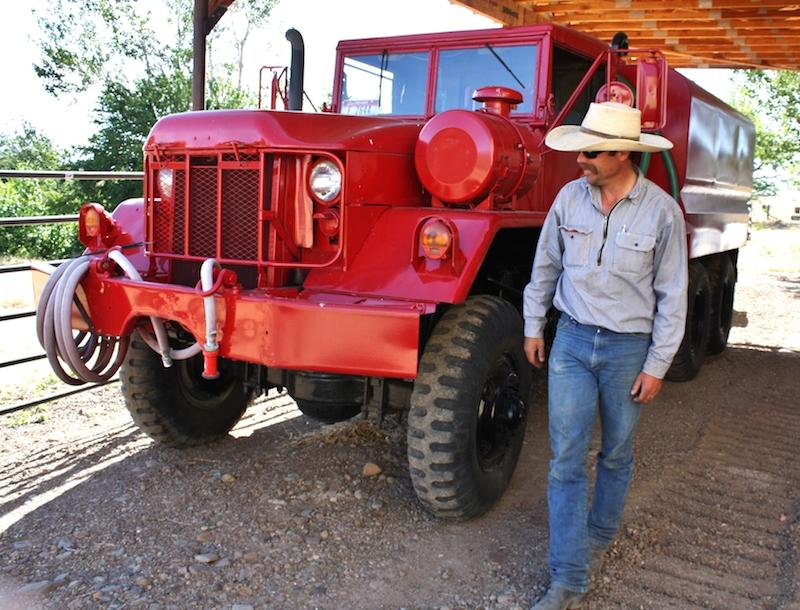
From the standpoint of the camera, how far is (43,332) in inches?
142

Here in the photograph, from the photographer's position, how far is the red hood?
137 inches

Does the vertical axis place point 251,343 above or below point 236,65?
below

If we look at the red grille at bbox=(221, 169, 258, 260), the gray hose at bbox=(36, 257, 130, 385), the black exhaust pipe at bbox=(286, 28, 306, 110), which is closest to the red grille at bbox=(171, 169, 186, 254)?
the red grille at bbox=(221, 169, 258, 260)

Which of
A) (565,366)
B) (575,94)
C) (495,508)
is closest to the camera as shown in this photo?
(565,366)

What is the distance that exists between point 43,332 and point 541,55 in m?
3.01

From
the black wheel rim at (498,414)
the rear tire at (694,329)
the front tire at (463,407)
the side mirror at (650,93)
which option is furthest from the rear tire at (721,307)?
the front tire at (463,407)

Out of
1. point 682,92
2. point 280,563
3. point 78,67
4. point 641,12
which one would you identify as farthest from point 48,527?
point 78,67

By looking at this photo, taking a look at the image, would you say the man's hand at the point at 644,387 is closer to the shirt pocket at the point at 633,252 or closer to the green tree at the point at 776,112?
the shirt pocket at the point at 633,252

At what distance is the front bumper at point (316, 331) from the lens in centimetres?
315

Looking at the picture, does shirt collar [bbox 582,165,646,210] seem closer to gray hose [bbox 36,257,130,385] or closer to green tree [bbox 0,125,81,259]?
gray hose [bbox 36,257,130,385]

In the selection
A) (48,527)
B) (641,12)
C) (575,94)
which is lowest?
(48,527)

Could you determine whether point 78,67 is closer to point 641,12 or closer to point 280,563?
point 641,12

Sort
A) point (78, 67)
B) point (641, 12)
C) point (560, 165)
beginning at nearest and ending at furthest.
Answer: point (560, 165), point (641, 12), point (78, 67)

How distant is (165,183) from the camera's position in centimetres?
394
